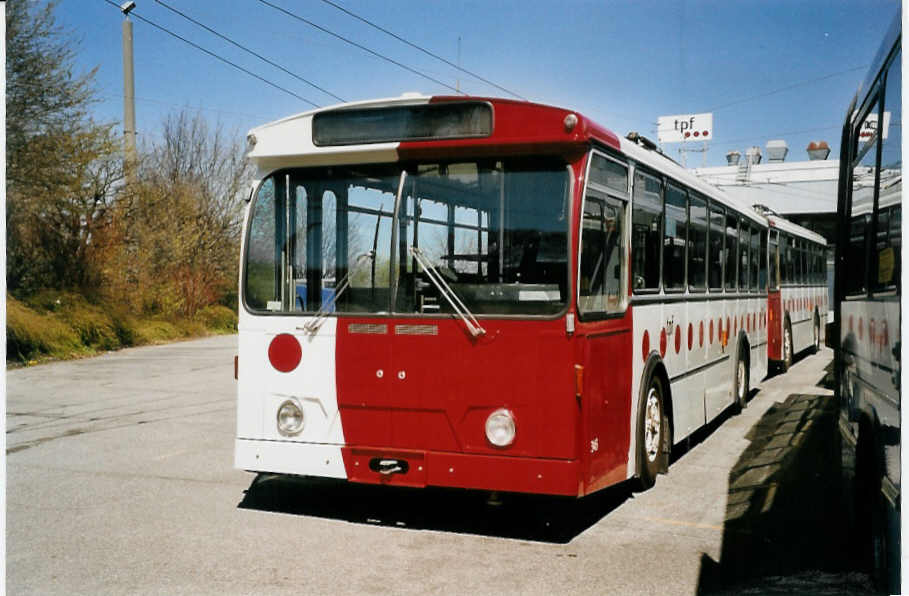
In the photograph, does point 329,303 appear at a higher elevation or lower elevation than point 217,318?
higher

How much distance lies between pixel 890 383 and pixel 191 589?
12.1ft

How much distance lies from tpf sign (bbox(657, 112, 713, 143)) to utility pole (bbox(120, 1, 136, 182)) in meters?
31.2

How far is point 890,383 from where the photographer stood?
13.4 ft

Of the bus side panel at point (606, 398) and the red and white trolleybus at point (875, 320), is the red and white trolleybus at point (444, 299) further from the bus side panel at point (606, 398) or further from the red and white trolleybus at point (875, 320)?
the red and white trolleybus at point (875, 320)

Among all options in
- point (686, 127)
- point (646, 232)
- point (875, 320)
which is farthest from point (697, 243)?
point (686, 127)

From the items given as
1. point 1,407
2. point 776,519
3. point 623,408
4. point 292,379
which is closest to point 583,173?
point 623,408

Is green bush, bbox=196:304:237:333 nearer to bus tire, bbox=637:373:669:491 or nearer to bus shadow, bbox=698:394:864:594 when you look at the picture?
bus shadow, bbox=698:394:864:594

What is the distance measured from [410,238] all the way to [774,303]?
10629 mm

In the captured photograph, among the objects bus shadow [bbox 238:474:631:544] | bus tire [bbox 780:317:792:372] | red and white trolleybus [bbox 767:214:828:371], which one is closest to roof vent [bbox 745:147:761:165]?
red and white trolleybus [bbox 767:214:828:371]

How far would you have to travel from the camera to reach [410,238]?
628 cm

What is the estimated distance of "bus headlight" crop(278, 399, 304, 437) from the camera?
6.46m

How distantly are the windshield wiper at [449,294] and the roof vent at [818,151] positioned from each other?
3387 centimetres

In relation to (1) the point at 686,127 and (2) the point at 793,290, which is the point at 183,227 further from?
(1) the point at 686,127

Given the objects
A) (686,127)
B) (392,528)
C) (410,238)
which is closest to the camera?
(410,238)
